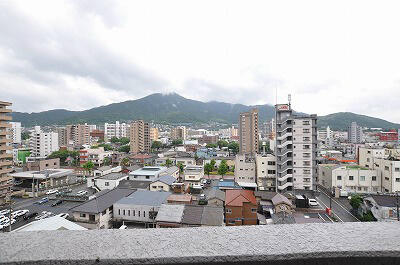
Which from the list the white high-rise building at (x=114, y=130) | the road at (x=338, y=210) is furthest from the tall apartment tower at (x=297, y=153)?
the white high-rise building at (x=114, y=130)

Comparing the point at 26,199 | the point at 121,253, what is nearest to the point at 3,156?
the point at 26,199

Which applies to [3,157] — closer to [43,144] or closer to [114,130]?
[43,144]

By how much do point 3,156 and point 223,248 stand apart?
2551 centimetres

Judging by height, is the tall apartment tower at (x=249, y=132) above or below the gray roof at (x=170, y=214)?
above

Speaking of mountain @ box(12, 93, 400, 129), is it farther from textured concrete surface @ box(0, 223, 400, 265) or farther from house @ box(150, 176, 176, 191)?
textured concrete surface @ box(0, 223, 400, 265)

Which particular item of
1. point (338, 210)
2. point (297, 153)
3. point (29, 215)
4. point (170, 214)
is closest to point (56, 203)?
point (29, 215)

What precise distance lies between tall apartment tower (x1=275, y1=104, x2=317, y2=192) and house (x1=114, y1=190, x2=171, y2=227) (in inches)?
478

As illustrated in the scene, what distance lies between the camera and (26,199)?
826 inches

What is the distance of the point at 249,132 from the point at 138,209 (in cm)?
3438

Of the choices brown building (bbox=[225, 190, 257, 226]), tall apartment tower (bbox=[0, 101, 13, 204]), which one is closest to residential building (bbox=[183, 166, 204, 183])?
brown building (bbox=[225, 190, 257, 226])

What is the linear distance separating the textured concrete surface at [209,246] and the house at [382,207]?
1625cm

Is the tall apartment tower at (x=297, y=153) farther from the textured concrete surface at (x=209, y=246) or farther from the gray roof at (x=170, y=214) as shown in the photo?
the textured concrete surface at (x=209, y=246)

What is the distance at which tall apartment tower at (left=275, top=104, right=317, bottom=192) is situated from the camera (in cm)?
2111

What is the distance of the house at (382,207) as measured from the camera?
13984mm
